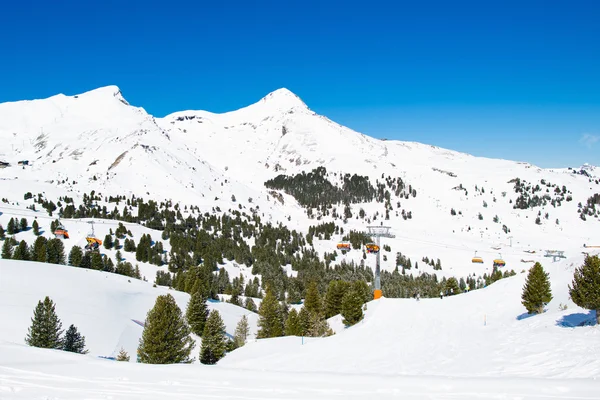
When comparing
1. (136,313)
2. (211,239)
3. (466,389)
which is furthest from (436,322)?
(211,239)

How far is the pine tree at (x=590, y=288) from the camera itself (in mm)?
30769

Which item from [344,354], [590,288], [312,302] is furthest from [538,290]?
[312,302]

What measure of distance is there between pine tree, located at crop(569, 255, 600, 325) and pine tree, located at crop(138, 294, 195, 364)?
41336 mm

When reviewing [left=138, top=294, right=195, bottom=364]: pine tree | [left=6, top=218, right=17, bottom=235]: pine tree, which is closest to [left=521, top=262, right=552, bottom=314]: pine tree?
[left=138, top=294, right=195, bottom=364]: pine tree

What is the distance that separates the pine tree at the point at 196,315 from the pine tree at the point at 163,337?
22.6 meters

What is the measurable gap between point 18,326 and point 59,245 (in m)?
61.4

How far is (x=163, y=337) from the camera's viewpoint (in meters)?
47.0

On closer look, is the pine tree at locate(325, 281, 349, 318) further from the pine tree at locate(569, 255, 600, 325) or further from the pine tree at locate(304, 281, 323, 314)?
the pine tree at locate(569, 255, 600, 325)

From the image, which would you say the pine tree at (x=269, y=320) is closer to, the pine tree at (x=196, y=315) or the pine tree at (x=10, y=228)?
the pine tree at (x=196, y=315)

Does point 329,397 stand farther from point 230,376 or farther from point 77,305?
point 77,305

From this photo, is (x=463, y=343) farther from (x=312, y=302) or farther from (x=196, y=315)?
(x=312, y=302)

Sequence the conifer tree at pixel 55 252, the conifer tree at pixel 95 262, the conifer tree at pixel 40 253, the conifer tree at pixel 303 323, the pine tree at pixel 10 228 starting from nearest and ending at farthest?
the conifer tree at pixel 303 323
the conifer tree at pixel 40 253
the conifer tree at pixel 95 262
the conifer tree at pixel 55 252
the pine tree at pixel 10 228

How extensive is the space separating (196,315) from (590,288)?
196 feet

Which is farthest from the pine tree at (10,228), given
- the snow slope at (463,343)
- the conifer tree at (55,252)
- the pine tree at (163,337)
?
the snow slope at (463,343)
